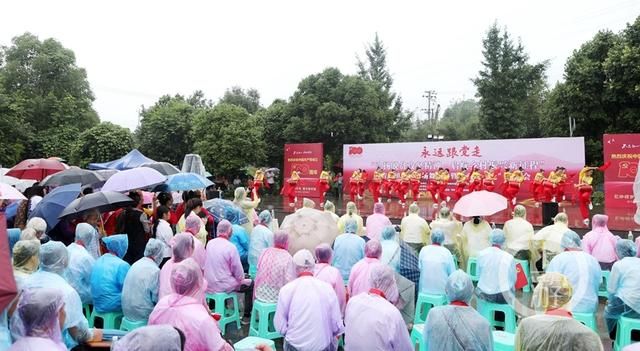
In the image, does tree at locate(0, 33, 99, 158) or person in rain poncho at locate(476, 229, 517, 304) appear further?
tree at locate(0, 33, 99, 158)

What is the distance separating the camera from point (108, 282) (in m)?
3.95

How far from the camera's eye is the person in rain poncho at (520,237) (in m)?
6.23

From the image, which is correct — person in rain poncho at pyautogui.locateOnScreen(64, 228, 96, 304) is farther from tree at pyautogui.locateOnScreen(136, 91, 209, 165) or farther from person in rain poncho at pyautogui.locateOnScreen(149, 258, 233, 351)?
tree at pyautogui.locateOnScreen(136, 91, 209, 165)

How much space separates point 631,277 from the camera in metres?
3.86

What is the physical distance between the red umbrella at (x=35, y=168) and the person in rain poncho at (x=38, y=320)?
8569 mm

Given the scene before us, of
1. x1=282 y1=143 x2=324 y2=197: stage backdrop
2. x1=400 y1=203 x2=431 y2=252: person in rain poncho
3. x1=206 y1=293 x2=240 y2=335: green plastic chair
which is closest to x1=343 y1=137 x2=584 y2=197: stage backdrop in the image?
x1=282 y1=143 x2=324 y2=197: stage backdrop

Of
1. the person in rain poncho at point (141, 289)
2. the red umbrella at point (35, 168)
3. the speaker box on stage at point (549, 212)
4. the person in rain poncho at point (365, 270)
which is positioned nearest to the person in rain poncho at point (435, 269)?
the person in rain poncho at point (365, 270)

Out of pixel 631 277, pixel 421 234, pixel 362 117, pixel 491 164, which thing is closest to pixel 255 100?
pixel 362 117

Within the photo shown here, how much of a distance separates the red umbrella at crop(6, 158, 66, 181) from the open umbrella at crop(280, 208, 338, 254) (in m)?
6.69

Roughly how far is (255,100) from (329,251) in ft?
133

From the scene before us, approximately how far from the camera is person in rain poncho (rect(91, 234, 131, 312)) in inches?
155

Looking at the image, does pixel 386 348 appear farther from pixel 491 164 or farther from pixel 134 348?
pixel 491 164

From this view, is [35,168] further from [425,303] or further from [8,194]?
[425,303]

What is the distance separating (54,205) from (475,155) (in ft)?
43.0
